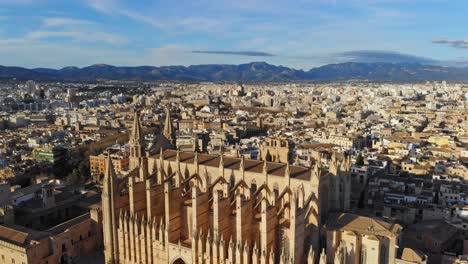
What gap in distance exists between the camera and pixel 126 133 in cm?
8962

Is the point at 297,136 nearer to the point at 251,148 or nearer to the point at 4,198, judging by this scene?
the point at 251,148

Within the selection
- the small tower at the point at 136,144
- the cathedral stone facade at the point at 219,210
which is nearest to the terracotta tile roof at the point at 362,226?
the cathedral stone facade at the point at 219,210

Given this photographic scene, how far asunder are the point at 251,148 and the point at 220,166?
37.0 meters

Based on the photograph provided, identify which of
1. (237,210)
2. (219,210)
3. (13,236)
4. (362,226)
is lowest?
(13,236)

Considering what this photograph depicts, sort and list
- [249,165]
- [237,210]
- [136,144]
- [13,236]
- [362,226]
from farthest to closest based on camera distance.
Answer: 1. [136,144]
2. [13,236]
3. [249,165]
4. [362,226]
5. [237,210]

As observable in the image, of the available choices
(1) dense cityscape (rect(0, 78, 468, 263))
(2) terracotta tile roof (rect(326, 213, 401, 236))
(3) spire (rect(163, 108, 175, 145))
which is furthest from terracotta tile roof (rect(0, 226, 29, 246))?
(2) terracotta tile roof (rect(326, 213, 401, 236))

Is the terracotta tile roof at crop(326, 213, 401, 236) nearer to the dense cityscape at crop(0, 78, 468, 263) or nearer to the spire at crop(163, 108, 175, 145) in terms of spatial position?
the dense cityscape at crop(0, 78, 468, 263)

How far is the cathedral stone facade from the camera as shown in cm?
2625

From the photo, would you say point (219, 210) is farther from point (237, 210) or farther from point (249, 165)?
point (249, 165)

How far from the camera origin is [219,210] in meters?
27.0

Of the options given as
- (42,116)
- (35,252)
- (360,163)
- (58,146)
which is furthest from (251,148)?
(42,116)

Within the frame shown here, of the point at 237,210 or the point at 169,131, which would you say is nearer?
the point at 237,210

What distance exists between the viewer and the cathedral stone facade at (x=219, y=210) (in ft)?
86.1

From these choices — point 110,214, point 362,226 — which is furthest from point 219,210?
point 110,214
